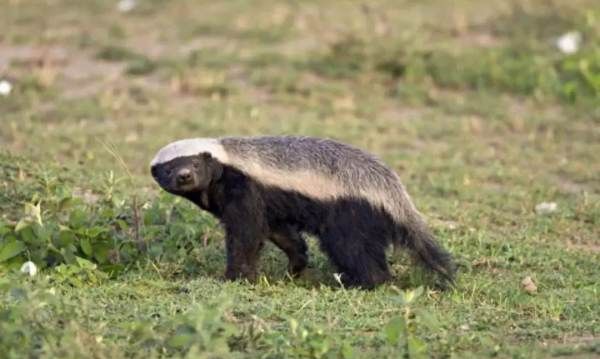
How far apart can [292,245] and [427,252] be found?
0.81 meters

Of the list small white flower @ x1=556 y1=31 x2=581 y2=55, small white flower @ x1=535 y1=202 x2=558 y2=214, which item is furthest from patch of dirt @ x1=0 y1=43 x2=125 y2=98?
small white flower @ x1=535 y1=202 x2=558 y2=214

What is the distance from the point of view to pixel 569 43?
44.7 ft

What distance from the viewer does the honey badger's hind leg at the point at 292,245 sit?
8.19 meters

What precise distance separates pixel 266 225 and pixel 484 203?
2571 mm

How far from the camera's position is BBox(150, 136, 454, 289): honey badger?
788 centimetres

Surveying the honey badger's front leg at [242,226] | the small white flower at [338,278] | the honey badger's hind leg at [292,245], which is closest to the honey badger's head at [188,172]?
the honey badger's front leg at [242,226]

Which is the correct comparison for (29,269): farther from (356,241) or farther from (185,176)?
(356,241)

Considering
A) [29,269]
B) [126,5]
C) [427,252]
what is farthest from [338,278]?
[126,5]

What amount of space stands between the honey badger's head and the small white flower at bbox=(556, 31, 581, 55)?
21.5 ft

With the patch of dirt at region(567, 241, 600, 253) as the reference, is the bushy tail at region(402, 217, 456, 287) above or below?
above

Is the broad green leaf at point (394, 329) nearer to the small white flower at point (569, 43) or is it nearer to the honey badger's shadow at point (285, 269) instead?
the honey badger's shadow at point (285, 269)

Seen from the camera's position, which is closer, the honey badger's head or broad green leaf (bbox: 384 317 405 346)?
broad green leaf (bbox: 384 317 405 346)

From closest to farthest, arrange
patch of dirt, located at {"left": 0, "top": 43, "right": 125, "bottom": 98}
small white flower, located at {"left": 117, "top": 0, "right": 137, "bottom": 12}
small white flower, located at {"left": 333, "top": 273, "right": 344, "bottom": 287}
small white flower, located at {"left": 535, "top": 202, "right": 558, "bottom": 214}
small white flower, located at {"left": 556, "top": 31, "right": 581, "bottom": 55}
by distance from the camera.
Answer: small white flower, located at {"left": 333, "top": 273, "right": 344, "bottom": 287}
small white flower, located at {"left": 535, "top": 202, "right": 558, "bottom": 214}
patch of dirt, located at {"left": 0, "top": 43, "right": 125, "bottom": 98}
small white flower, located at {"left": 556, "top": 31, "right": 581, "bottom": 55}
small white flower, located at {"left": 117, "top": 0, "right": 137, "bottom": 12}

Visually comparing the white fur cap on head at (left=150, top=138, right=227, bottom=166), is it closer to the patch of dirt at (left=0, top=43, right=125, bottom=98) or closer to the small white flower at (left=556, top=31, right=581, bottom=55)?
the patch of dirt at (left=0, top=43, right=125, bottom=98)
